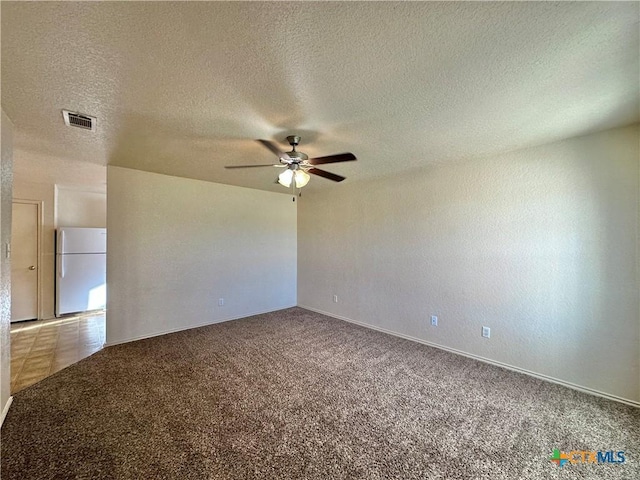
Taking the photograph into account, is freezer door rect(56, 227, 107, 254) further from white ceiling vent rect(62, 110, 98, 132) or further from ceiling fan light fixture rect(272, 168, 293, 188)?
ceiling fan light fixture rect(272, 168, 293, 188)

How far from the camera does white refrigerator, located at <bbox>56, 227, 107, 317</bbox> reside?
15.4ft

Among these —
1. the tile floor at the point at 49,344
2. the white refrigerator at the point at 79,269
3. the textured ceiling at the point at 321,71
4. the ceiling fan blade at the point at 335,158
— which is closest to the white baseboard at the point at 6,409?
the tile floor at the point at 49,344

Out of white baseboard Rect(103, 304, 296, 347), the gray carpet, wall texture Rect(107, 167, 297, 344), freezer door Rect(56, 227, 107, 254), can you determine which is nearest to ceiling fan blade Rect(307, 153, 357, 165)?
the gray carpet

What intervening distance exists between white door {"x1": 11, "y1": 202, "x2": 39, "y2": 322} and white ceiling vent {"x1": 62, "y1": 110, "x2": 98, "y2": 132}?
373cm

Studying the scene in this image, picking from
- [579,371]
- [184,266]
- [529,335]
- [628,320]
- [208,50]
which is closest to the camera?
[208,50]

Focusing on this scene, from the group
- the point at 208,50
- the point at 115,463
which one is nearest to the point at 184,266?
the point at 115,463

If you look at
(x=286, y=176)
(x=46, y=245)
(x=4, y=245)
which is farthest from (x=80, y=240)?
(x=286, y=176)

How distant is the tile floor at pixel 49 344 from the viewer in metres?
2.73

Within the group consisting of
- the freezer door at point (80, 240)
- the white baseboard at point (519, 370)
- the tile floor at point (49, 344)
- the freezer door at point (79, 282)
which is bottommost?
the white baseboard at point (519, 370)

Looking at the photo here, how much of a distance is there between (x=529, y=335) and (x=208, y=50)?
3.71m

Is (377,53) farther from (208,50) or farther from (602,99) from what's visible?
(602,99)

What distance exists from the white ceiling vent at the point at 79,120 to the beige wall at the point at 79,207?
3620mm

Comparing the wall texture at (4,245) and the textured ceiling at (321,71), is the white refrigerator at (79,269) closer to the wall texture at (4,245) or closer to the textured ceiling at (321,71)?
the wall texture at (4,245)

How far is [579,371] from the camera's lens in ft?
8.12
